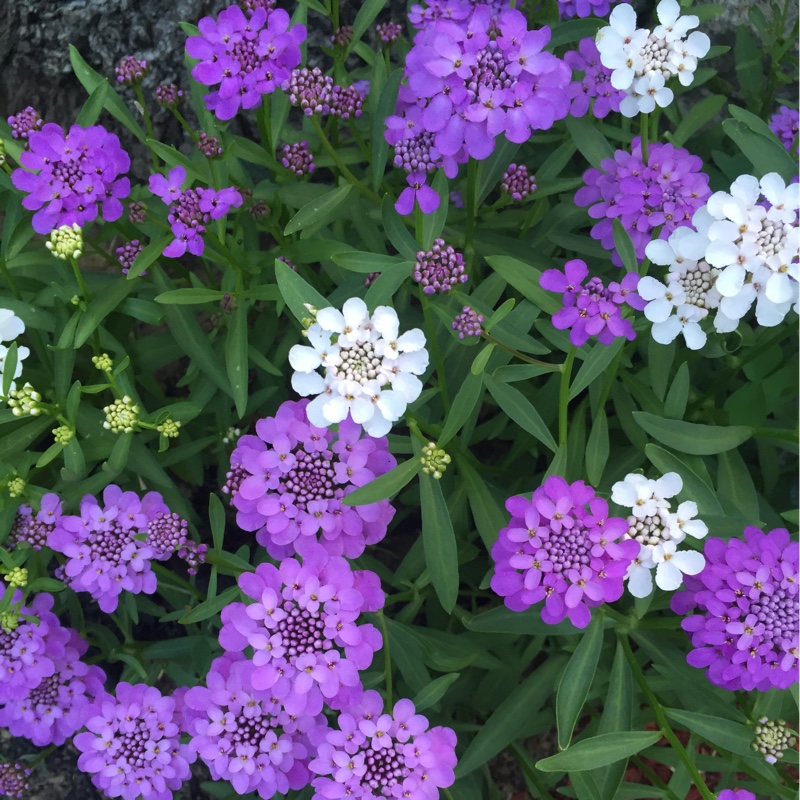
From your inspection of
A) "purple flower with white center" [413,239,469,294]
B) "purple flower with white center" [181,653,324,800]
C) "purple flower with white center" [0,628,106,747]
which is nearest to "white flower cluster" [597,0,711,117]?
"purple flower with white center" [413,239,469,294]

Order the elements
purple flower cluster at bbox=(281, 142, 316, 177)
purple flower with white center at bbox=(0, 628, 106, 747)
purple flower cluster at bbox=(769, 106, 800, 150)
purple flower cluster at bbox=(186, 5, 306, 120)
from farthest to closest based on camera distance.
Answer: purple flower cluster at bbox=(769, 106, 800, 150) < purple flower with white center at bbox=(0, 628, 106, 747) < purple flower cluster at bbox=(281, 142, 316, 177) < purple flower cluster at bbox=(186, 5, 306, 120)

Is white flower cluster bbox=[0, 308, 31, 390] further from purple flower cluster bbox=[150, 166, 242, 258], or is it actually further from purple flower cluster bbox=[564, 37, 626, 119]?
purple flower cluster bbox=[564, 37, 626, 119]

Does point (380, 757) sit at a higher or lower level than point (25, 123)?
lower

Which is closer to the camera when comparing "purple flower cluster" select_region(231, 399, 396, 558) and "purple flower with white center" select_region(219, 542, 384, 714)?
"purple flower with white center" select_region(219, 542, 384, 714)

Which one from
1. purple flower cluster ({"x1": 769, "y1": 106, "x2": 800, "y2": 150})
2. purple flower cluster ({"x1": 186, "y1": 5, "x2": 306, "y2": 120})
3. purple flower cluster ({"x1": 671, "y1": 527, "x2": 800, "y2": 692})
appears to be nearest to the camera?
purple flower cluster ({"x1": 671, "y1": 527, "x2": 800, "y2": 692})

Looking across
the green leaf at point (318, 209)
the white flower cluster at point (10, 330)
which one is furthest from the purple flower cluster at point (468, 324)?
the white flower cluster at point (10, 330)

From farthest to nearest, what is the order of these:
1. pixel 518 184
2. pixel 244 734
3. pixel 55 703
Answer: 1. pixel 55 703
2. pixel 518 184
3. pixel 244 734

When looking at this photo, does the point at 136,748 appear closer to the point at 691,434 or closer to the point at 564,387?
the point at 564,387

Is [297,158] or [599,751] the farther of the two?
[297,158]

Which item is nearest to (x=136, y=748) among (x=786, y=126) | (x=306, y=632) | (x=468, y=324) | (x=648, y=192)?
(x=306, y=632)
